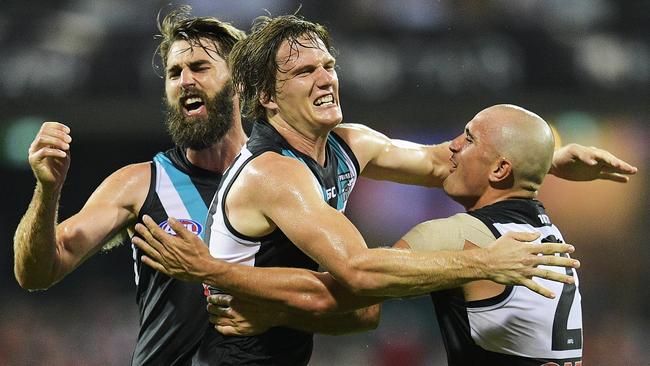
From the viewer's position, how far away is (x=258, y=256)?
3.53 meters

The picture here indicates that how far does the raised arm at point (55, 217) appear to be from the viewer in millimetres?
3715

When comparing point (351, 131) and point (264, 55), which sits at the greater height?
point (264, 55)

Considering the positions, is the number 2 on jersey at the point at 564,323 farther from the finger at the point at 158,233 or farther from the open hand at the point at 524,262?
the finger at the point at 158,233

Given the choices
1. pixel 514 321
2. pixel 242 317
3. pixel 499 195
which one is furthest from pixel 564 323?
pixel 242 317

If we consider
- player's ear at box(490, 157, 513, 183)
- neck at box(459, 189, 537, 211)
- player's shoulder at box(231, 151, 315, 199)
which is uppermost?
player's shoulder at box(231, 151, 315, 199)

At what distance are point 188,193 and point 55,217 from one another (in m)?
0.70

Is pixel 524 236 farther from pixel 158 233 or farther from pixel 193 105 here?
pixel 193 105

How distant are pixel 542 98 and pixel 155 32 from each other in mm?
4578

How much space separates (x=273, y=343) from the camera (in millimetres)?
3531

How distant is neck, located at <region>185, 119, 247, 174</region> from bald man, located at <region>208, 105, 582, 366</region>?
3.60ft

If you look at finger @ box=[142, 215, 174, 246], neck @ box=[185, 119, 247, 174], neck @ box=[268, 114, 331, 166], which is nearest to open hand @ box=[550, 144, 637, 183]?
neck @ box=[268, 114, 331, 166]

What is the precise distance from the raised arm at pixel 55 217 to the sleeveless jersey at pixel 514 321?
67.6 inches

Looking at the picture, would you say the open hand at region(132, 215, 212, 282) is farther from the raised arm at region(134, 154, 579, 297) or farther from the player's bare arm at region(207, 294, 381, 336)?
the player's bare arm at region(207, 294, 381, 336)

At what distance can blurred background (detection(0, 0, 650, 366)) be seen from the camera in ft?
28.6
